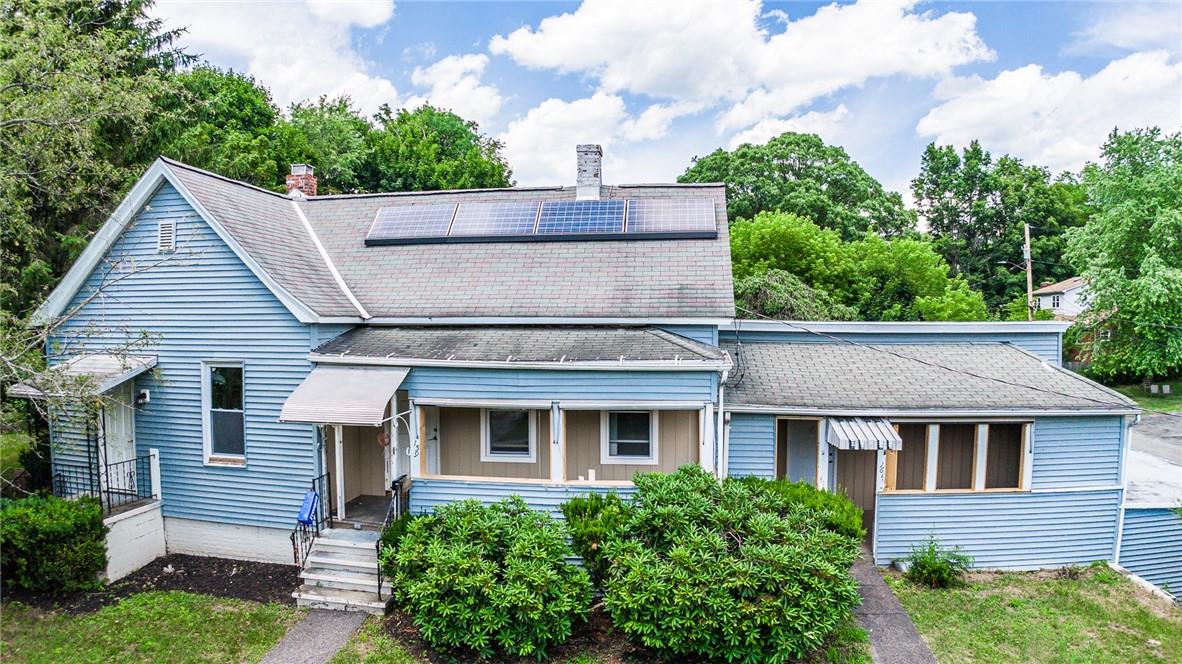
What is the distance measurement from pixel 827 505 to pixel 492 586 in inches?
198

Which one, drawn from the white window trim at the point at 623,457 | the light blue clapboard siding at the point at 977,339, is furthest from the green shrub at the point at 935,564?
the white window trim at the point at 623,457

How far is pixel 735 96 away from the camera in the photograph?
33.0 meters

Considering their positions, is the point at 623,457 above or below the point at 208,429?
below

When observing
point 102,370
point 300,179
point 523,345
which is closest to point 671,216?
point 523,345

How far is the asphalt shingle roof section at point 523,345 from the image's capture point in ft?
31.0

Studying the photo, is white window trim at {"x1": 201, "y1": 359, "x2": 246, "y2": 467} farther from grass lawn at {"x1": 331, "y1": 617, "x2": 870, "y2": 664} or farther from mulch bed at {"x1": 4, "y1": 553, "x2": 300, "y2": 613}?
grass lawn at {"x1": 331, "y1": 617, "x2": 870, "y2": 664}

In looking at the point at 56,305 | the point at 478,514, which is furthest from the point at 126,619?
the point at 56,305

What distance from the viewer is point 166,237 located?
10.9 metres

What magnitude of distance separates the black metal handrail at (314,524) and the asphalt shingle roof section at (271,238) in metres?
3.10

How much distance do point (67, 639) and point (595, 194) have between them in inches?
482

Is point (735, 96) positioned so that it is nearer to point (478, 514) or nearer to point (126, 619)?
point (478, 514)

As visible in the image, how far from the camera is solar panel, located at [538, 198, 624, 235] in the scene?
1291 cm

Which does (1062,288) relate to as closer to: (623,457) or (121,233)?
(623,457)

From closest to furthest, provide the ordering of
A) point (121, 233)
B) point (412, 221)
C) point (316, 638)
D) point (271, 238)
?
point (316, 638) < point (121, 233) < point (271, 238) < point (412, 221)
